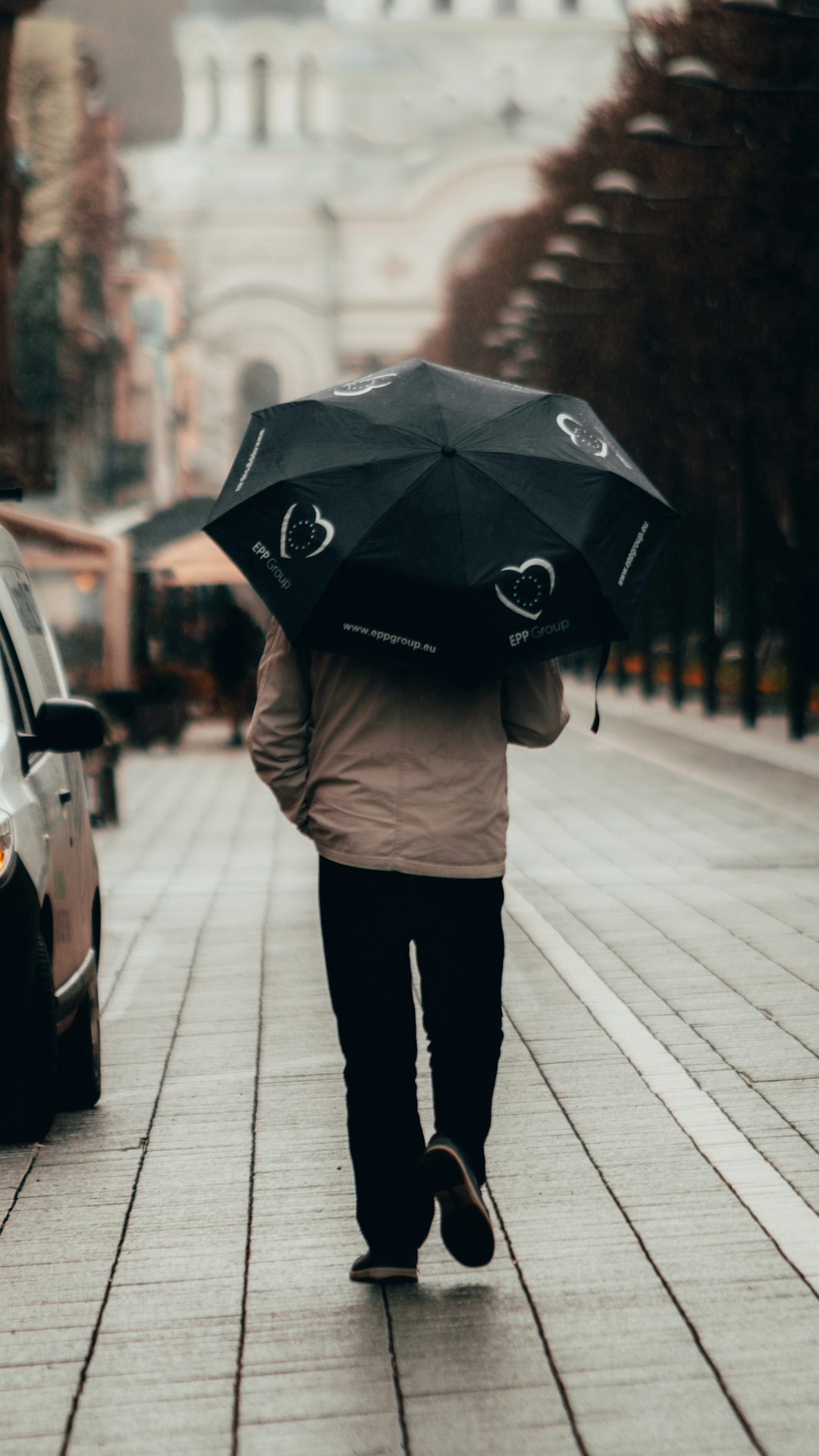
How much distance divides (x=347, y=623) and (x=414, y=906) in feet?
1.98

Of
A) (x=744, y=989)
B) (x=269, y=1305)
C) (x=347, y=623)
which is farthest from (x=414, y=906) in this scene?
(x=744, y=989)

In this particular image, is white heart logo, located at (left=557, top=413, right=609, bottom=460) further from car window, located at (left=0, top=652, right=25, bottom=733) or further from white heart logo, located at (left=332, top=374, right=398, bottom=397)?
car window, located at (left=0, top=652, right=25, bottom=733)

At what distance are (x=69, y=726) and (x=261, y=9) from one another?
444 ft

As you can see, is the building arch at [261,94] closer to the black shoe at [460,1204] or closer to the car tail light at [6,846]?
the car tail light at [6,846]

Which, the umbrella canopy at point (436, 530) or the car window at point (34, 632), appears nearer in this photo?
the umbrella canopy at point (436, 530)

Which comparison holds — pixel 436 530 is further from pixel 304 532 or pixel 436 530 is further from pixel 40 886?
pixel 40 886

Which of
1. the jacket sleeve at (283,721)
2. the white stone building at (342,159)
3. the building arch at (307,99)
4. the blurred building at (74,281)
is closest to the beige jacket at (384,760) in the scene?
the jacket sleeve at (283,721)

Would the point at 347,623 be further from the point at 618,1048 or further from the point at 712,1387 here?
the point at 618,1048

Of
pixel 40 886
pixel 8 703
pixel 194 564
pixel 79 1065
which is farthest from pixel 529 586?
pixel 194 564

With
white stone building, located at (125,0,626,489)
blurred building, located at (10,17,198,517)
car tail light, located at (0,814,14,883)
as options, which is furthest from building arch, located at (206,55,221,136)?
car tail light, located at (0,814,14,883)

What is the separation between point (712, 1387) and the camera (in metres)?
3.90

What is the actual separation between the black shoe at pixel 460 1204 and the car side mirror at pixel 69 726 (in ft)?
6.55

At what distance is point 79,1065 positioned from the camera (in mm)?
6375

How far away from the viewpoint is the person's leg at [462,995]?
4.41m
